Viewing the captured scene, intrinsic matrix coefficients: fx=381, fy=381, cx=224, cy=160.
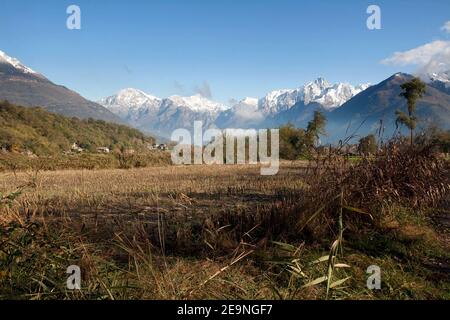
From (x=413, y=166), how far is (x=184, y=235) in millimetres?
4898

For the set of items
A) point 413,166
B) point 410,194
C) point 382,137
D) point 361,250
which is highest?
point 382,137

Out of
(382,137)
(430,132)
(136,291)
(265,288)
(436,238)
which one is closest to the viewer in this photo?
(136,291)

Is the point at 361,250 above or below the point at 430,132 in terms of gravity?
below

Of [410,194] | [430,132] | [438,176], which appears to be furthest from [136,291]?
[430,132]

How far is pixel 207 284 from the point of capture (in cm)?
392

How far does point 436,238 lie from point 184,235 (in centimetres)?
409

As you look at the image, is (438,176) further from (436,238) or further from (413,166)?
(436,238)
